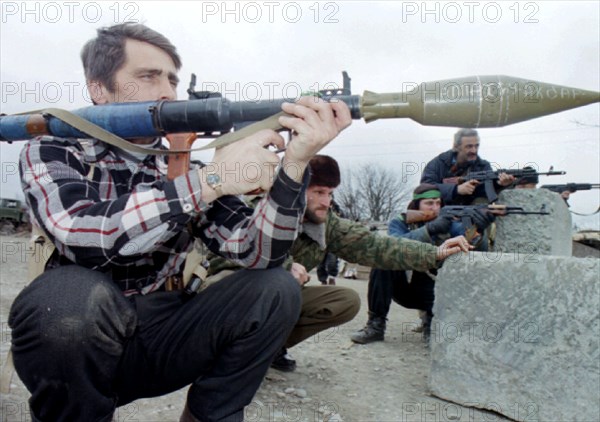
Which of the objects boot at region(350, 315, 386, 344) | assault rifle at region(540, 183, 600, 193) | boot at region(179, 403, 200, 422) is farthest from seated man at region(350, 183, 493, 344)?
assault rifle at region(540, 183, 600, 193)

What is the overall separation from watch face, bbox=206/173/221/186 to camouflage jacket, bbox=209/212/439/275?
1.31 m

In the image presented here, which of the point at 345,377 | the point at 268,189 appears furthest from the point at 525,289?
the point at 268,189

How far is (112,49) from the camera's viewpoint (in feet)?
5.90

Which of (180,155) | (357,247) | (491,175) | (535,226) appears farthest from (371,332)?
(180,155)

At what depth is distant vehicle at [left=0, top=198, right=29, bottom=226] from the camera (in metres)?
17.5

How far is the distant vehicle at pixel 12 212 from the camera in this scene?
17.5 metres

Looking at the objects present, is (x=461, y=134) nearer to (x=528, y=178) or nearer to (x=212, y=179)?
(x=528, y=178)

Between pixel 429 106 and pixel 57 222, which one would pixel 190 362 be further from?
pixel 429 106

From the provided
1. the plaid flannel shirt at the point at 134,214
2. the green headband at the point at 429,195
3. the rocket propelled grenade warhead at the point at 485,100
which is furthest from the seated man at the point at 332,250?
the green headband at the point at 429,195

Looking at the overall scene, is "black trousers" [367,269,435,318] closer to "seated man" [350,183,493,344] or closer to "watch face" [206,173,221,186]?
"seated man" [350,183,493,344]

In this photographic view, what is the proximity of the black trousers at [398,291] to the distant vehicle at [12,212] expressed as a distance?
16.5m

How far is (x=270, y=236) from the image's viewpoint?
1507 mm

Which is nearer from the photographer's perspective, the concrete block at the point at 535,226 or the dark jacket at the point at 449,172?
the concrete block at the point at 535,226

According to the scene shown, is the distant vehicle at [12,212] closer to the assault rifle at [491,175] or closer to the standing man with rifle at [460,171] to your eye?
the standing man with rifle at [460,171]
